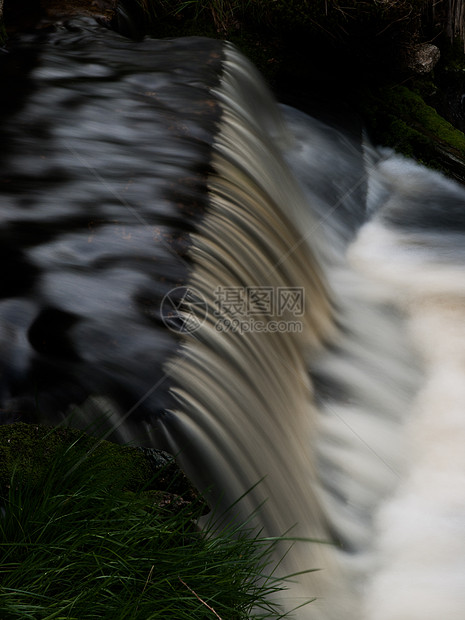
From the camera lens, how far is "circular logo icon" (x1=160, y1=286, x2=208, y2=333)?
83.8 inches

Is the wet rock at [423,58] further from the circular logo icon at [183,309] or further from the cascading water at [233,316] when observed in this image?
the circular logo icon at [183,309]

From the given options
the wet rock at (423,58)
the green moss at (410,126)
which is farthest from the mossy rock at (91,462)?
the wet rock at (423,58)

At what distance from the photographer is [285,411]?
2.50m

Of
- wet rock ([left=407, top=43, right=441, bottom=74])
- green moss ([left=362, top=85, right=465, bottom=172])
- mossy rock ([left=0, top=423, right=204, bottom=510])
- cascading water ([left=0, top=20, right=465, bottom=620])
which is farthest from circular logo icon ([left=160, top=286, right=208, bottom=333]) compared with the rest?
wet rock ([left=407, top=43, right=441, bottom=74])

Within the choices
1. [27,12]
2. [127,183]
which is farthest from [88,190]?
[27,12]

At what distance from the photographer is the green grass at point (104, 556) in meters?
1.53

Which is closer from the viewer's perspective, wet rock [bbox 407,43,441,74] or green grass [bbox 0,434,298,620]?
green grass [bbox 0,434,298,620]

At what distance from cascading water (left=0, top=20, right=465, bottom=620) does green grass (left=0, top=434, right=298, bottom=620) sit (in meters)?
0.15

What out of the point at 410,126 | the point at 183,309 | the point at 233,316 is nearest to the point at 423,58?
the point at 410,126

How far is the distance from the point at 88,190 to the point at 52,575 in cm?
167

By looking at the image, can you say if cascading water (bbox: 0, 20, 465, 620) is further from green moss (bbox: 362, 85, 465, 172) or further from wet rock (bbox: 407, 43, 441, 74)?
wet rock (bbox: 407, 43, 441, 74)

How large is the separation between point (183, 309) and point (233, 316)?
27 centimetres

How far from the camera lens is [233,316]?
2.41m

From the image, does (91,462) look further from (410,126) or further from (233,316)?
(410,126)
